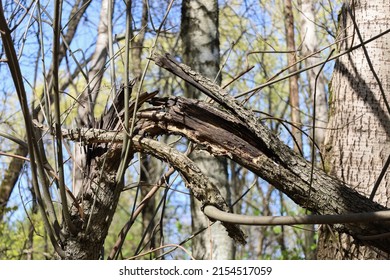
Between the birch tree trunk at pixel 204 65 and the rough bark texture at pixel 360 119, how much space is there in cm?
168

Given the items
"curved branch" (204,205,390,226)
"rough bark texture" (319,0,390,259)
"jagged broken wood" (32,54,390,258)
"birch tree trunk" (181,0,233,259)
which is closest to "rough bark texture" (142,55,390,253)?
"jagged broken wood" (32,54,390,258)

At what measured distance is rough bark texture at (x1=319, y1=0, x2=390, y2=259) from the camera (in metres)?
3.55

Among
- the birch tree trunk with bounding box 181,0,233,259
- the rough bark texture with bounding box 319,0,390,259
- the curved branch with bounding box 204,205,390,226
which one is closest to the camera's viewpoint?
the curved branch with bounding box 204,205,390,226

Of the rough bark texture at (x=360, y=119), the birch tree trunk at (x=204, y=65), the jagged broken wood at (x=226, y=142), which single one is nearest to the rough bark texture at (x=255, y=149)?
the jagged broken wood at (x=226, y=142)

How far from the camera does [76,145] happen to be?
9.72 feet

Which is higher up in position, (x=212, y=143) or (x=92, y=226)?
(x=212, y=143)

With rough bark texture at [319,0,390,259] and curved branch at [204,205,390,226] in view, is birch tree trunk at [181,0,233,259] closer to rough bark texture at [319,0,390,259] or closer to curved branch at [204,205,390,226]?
rough bark texture at [319,0,390,259]

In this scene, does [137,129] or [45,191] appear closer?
[45,191]

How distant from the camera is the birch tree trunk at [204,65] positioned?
5.25 meters

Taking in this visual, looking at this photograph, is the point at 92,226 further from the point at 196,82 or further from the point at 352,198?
the point at 352,198

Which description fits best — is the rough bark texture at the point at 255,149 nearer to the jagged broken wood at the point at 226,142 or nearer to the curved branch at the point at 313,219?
the jagged broken wood at the point at 226,142

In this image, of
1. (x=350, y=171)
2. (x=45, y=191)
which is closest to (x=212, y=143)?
(x=45, y=191)

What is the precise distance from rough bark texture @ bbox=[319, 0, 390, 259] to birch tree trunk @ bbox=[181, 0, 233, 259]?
1.68m
